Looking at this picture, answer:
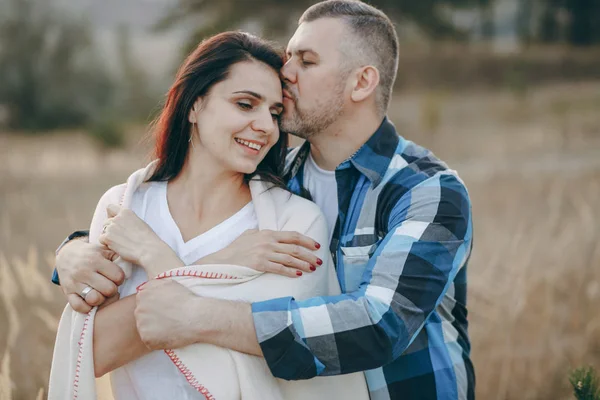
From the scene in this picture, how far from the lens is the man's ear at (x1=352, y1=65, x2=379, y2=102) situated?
2729 millimetres

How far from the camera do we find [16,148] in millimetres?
15141

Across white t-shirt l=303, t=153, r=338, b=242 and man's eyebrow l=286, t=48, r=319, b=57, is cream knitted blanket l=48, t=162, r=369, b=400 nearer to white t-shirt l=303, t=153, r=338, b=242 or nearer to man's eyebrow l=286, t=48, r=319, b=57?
white t-shirt l=303, t=153, r=338, b=242

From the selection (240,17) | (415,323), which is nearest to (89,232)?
(415,323)

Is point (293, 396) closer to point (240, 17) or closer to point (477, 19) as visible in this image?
point (240, 17)

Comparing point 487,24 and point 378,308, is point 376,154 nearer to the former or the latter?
point 378,308

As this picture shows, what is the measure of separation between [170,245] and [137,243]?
173 millimetres

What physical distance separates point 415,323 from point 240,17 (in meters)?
21.2

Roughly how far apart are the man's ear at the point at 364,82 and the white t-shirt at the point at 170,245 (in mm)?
651

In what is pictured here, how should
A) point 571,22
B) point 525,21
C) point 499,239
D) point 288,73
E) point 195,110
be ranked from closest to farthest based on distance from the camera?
point 195,110 → point 288,73 → point 499,239 → point 571,22 → point 525,21

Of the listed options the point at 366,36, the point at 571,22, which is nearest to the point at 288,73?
the point at 366,36

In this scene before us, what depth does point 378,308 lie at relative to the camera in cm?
205

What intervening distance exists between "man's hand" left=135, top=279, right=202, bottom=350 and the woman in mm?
68

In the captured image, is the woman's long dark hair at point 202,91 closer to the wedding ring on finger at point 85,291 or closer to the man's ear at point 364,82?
the man's ear at point 364,82

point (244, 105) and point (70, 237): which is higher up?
point (244, 105)
